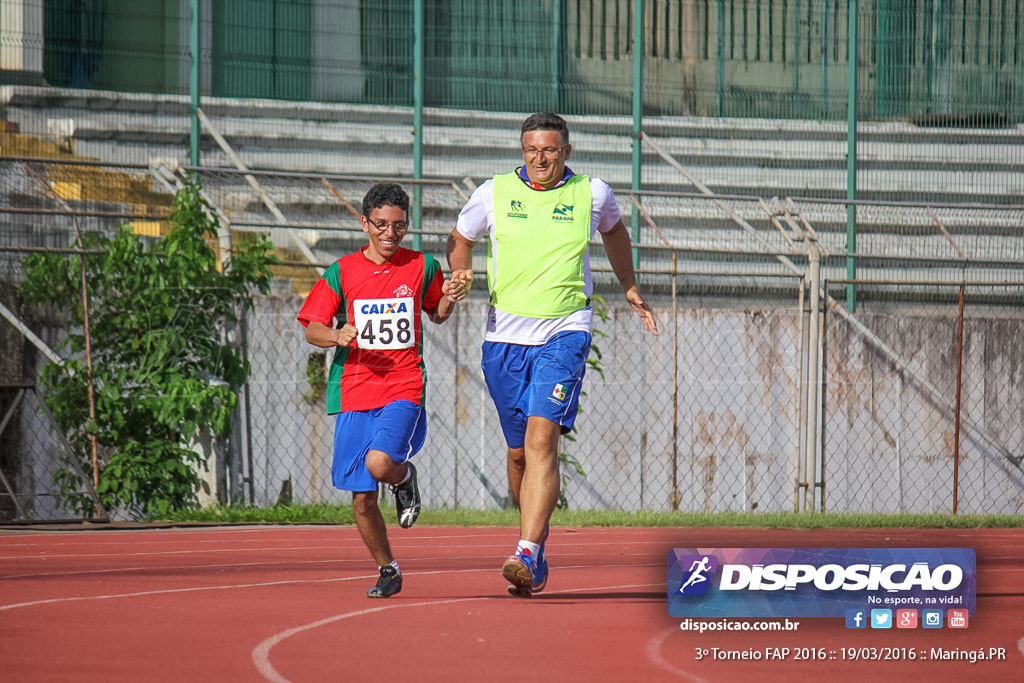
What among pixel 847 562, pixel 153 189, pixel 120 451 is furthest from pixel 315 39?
pixel 847 562

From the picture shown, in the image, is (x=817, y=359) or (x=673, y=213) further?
(x=673, y=213)

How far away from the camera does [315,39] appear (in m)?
16.5

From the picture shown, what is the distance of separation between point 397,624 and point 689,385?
28.1ft

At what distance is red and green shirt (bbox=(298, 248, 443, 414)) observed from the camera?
6.83m

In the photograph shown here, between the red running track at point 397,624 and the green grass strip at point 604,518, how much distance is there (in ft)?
6.33

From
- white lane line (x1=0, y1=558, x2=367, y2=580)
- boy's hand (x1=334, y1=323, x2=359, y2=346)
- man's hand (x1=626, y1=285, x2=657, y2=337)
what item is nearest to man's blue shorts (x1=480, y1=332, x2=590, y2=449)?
man's hand (x1=626, y1=285, x2=657, y2=337)

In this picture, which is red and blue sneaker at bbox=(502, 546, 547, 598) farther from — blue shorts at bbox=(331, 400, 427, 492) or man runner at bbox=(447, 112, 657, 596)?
blue shorts at bbox=(331, 400, 427, 492)

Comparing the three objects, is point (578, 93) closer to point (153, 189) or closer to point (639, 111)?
point (639, 111)

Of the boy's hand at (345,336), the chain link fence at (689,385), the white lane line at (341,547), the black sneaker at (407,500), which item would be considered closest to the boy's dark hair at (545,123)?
the boy's hand at (345,336)

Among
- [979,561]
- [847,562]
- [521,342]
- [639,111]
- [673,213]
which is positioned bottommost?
[979,561]

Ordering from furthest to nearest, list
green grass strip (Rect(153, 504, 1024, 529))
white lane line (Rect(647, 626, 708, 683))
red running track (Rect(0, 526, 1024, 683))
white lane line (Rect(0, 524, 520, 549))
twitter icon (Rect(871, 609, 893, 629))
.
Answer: green grass strip (Rect(153, 504, 1024, 529)) < white lane line (Rect(0, 524, 520, 549)) < twitter icon (Rect(871, 609, 893, 629)) < red running track (Rect(0, 526, 1024, 683)) < white lane line (Rect(647, 626, 708, 683))

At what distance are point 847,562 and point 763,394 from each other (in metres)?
9.02

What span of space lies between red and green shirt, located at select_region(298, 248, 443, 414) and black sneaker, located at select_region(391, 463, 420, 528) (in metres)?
0.43

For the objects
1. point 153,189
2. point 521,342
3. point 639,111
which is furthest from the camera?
point 639,111
